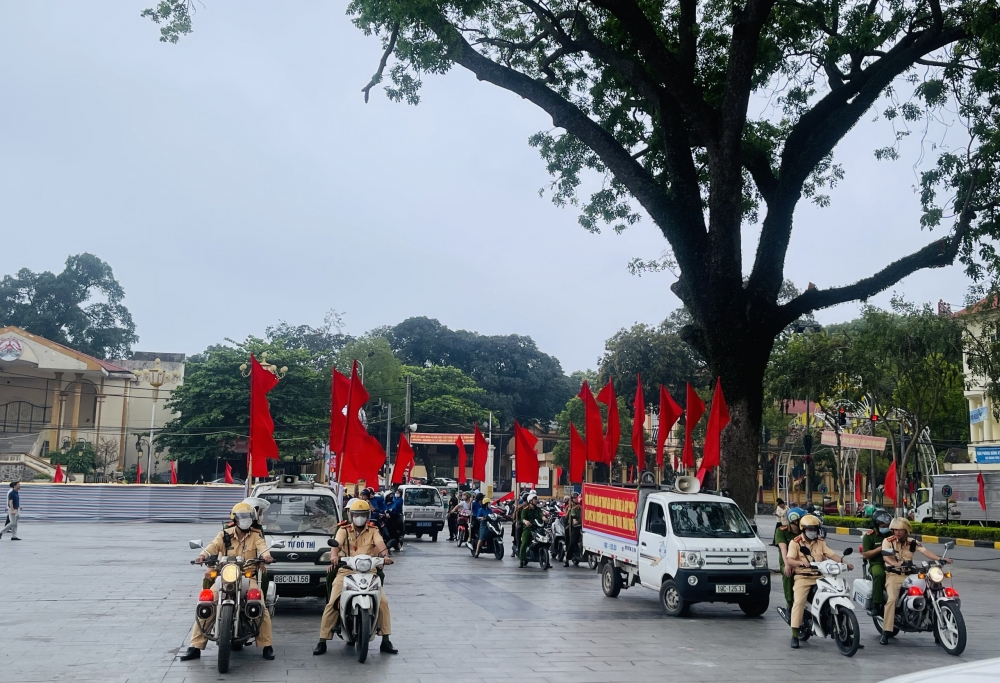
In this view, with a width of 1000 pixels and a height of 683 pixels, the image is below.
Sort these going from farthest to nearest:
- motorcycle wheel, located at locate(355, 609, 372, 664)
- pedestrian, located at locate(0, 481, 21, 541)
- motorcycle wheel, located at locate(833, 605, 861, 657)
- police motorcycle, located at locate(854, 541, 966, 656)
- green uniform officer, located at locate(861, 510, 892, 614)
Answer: pedestrian, located at locate(0, 481, 21, 541) → green uniform officer, located at locate(861, 510, 892, 614) → police motorcycle, located at locate(854, 541, 966, 656) → motorcycle wheel, located at locate(833, 605, 861, 657) → motorcycle wheel, located at locate(355, 609, 372, 664)

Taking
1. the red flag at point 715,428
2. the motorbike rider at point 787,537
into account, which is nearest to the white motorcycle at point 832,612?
the motorbike rider at point 787,537

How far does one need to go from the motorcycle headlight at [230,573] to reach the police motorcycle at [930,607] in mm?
7164

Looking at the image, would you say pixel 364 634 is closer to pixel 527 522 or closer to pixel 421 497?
pixel 527 522

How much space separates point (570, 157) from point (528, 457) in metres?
7.59

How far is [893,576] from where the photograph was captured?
35.0ft

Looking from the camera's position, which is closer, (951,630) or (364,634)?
(364,634)

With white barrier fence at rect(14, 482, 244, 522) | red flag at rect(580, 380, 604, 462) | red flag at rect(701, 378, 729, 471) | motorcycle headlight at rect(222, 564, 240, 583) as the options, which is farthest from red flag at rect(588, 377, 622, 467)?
white barrier fence at rect(14, 482, 244, 522)

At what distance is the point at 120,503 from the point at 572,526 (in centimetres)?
2243

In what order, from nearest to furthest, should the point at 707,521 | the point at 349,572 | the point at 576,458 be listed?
the point at 349,572, the point at 707,521, the point at 576,458

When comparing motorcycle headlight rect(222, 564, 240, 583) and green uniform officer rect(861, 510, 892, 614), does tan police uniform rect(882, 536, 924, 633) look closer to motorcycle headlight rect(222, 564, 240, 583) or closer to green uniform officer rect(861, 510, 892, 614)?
green uniform officer rect(861, 510, 892, 614)

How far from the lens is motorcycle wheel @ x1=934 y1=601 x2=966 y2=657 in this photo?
9859 mm

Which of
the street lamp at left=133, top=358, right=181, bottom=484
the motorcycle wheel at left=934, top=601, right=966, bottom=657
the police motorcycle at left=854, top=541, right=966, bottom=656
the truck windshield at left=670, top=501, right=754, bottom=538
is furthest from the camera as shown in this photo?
the street lamp at left=133, top=358, right=181, bottom=484

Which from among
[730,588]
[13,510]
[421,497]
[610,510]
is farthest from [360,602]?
[421,497]

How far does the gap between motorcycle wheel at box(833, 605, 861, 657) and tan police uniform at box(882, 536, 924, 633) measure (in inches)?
34.0
